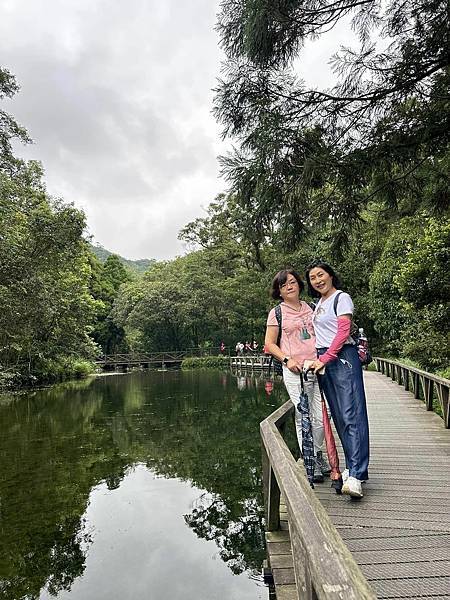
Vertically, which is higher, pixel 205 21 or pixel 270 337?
pixel 205 21

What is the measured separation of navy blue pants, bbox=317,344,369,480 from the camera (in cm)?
288

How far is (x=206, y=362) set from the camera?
34062 millimetres

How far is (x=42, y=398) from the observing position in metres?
16.9

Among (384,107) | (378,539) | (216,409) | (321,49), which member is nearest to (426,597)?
(378,539)

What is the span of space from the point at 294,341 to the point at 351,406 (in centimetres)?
52

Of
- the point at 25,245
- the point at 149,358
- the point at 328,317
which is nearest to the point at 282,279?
the point at 328,317

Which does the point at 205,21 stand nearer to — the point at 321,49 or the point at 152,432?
the point at 321,49

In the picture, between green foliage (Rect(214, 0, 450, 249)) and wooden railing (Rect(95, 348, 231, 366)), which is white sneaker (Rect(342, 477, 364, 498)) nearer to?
green foliage (Rect(214, 0, 450, 249))

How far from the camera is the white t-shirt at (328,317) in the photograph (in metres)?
2.91

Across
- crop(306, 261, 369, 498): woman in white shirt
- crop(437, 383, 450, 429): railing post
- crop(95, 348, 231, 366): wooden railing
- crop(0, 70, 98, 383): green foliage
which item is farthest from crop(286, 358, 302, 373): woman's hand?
crop(95, 348, 231, 366): wooden railing

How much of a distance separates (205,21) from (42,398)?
14.9m

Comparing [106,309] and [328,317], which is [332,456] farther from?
[106,309]

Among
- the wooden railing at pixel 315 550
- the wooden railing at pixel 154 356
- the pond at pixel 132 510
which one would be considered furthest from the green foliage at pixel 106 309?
the wooden railing at pixel 315 550

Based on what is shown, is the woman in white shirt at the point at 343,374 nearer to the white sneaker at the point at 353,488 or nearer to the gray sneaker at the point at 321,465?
the white sneaker at the point at 353,488
